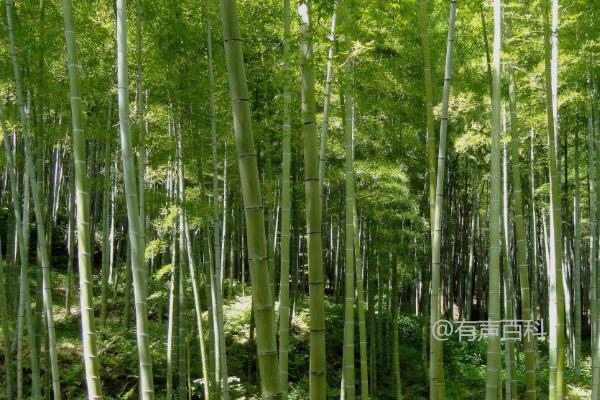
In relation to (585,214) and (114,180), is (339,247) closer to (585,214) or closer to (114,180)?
(114,180)

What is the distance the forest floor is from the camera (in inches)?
311

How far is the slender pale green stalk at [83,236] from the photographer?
2883mm

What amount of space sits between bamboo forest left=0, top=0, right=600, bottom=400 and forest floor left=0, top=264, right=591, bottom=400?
0.04 metres

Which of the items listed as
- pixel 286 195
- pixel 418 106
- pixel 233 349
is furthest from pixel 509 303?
pixel 286 195

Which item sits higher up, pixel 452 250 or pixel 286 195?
pixel 286 195

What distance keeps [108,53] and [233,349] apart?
190 inches

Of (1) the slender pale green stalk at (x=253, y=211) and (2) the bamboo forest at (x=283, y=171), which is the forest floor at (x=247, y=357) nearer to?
(2) the bamboo forest at (x=283, y=171)

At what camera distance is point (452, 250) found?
14234 mm

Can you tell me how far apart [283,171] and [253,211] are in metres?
1.84

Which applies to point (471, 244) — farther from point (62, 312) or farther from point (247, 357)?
point (62, 312)

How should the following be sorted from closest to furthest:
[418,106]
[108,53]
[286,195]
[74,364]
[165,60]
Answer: [286,195] → [165,60] → [108,53] → [74,364] → [418,106]

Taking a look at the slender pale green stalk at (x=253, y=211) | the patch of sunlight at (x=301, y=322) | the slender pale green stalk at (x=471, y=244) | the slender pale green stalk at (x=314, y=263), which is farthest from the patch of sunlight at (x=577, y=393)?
the slender pale green stalk at (x=253, y=211)

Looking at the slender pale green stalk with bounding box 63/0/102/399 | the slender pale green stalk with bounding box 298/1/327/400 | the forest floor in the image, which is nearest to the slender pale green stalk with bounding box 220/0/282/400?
the slender pale green stalk with bounding box 298/1/327/400

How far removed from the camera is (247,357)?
885 centimetres
